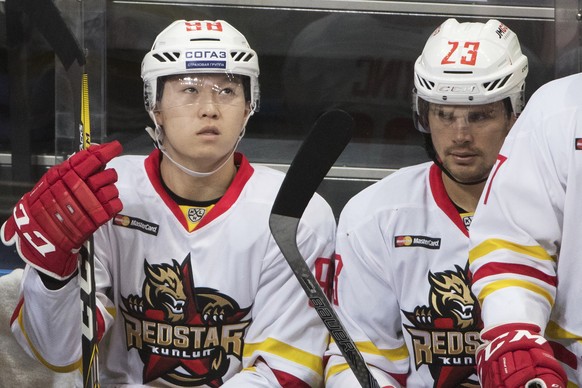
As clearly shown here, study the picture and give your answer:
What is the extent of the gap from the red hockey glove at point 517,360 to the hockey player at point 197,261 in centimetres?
60

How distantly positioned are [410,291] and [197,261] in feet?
1.49

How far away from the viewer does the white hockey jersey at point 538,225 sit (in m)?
1.79

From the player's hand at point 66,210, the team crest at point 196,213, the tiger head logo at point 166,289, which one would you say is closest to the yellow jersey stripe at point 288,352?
the tiger head logo at point 166,289

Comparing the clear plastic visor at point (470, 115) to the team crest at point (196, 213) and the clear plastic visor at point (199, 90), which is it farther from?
the team crest at point (196, 213)

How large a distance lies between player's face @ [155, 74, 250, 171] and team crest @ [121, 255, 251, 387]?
228 millimetres

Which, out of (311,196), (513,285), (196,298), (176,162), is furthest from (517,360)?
(176,162)

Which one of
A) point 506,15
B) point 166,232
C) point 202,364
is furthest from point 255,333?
point 506,15

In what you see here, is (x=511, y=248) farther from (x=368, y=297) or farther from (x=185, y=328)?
(x=185, y=328)

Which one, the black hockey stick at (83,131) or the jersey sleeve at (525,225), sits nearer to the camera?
the jersey sleeve at (525,225)

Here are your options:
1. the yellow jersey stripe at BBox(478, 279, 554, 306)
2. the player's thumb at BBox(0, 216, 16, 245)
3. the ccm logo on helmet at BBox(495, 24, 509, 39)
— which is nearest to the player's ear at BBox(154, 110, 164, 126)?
the player's thumb at BBox(0, 216, 16, 245)

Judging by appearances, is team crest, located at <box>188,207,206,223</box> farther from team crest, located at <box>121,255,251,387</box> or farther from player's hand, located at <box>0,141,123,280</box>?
player's hand, located at <box>0,141,123,280</box>

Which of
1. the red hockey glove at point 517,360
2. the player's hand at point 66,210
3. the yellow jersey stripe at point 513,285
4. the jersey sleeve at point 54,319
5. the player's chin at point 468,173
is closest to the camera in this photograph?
the red hockey glove at point 517,360

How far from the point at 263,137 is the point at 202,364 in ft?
2.77

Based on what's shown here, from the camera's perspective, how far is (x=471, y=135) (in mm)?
2271
